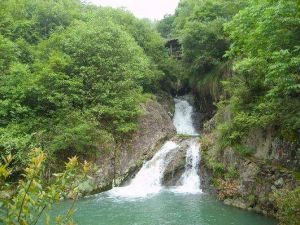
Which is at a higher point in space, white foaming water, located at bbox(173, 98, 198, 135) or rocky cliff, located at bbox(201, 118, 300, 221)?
white foaming water, located at bbox(173, 98, 198, 135)

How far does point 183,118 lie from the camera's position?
90.8 ft

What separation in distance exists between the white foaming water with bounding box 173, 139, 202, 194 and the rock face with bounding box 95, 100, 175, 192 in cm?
241

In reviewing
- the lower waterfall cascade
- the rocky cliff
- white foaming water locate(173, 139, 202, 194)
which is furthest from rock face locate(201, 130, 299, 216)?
white foaming water locate(173, 139, 202, 194)

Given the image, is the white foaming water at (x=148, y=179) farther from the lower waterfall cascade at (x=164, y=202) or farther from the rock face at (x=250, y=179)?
the rock face at (x=250, y=179)

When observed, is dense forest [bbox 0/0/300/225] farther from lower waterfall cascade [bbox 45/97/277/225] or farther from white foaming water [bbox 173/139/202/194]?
lower waterfall cascade [bbox 45/97/277/225]

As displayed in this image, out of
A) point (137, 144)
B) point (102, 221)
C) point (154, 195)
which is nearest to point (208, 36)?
point (137, 144)

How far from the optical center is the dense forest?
10.5 m

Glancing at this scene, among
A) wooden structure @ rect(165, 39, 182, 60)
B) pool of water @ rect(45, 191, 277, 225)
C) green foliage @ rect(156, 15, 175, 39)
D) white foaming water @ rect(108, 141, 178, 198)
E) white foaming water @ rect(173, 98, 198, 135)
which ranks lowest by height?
pool of water @ rect(45, 191, 277, 225)

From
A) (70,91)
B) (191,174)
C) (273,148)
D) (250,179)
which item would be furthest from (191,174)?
(70,91)

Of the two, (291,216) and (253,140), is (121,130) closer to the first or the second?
(253,140)

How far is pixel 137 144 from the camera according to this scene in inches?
793

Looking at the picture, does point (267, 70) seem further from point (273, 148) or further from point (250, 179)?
point (250, 179)

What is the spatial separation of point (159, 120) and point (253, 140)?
9407 mm

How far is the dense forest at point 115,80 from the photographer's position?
34.5 feet
